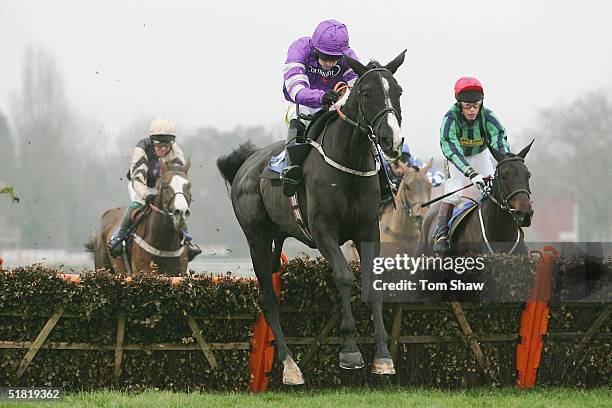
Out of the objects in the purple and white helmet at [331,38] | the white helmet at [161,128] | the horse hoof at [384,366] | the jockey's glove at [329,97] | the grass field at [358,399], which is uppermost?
the purple and white helmet at [331,38]

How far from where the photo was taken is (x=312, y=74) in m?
7.48

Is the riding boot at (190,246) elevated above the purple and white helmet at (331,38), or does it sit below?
below

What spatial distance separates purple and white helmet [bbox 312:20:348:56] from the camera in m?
7.26

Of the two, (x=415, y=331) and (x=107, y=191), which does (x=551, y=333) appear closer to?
(x=415, y=331)

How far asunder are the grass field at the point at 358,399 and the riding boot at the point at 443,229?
207cm

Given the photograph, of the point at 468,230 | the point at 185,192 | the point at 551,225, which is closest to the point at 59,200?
the point at 551,225

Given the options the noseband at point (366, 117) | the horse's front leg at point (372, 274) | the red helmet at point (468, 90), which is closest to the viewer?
the noseband at point (366, 117)

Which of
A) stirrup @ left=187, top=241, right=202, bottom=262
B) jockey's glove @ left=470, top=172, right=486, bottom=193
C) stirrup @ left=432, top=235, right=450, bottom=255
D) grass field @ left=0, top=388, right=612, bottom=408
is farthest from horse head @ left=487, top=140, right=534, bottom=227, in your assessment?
stirrup @ left=187, top=241, right=202, bottom=262

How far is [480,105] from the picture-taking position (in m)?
8.80

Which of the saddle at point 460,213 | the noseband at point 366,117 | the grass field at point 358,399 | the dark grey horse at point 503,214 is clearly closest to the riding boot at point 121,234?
the saddle at point 460,213

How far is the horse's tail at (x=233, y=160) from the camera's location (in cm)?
888

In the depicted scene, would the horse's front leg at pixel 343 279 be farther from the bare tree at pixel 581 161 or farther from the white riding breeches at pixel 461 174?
the bare tree at pixel 581 161

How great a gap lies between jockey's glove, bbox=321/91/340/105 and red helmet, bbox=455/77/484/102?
2.03 m

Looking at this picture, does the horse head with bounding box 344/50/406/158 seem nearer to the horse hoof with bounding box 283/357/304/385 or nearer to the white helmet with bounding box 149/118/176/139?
the horse hoof with bounding box 283/357/304/385
